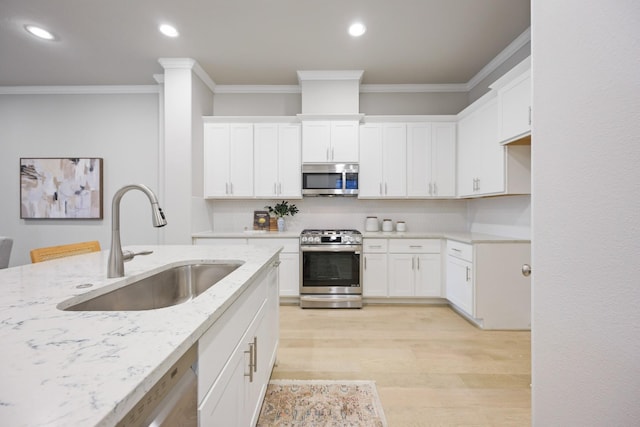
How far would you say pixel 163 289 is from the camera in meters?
1.48

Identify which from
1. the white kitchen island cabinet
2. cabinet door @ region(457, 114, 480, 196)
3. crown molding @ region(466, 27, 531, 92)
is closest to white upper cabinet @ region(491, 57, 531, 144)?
cabinet door @ region(457, 114, 480, 196)

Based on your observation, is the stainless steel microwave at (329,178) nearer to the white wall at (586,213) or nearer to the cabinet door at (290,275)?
the cabinet door at (290,275)

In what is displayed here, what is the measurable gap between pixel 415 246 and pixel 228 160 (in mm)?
2667

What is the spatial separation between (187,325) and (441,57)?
150 inches

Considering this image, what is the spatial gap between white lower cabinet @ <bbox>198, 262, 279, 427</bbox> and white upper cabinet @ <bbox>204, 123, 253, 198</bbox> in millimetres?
2350

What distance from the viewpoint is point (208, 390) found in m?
0.84

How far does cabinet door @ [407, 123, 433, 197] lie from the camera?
3.82 meters

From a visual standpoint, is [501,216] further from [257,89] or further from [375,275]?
[257,89]

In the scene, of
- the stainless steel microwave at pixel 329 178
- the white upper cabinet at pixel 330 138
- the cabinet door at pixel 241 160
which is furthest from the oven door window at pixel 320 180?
the cabinet door at pixel 241 160

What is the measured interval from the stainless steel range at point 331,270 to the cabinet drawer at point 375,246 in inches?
4.5

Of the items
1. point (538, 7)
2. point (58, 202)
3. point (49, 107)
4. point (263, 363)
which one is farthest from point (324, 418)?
point (49, 107)

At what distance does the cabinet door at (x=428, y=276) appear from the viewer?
3576mm

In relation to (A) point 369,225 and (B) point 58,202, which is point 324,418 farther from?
(B) point 58,202

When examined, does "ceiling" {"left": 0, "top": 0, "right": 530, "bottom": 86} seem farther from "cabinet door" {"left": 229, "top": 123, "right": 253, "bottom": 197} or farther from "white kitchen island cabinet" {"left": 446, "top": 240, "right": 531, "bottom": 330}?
"white kitchen island cabinet" {"left": 446, "top": 240, "right": 531, "bottom": 330}
